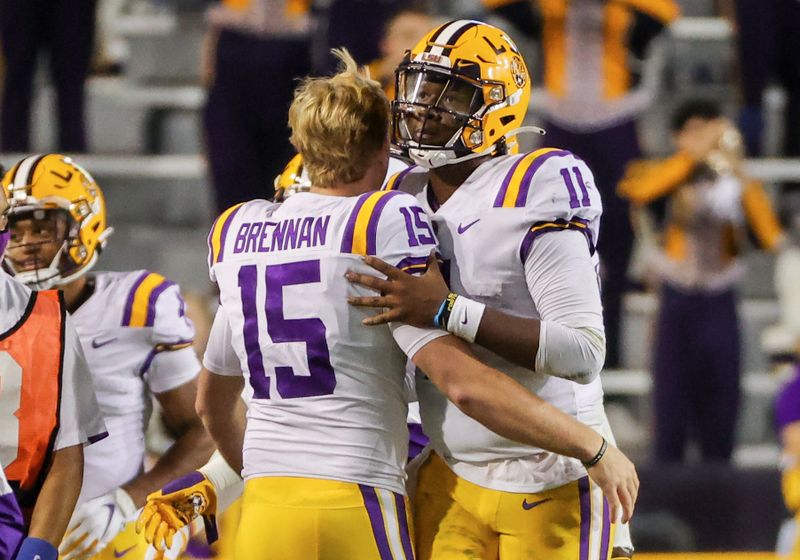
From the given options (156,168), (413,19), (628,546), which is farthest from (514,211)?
(156,168)

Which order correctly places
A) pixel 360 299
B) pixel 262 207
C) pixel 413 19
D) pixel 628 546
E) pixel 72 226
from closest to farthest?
pixel 360 299
pixel 262 207
pixel 628 546
pixel 72 226
pixel 413 19

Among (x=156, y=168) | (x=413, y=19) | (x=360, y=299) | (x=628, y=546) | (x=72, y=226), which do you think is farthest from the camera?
(x=156, y=168)

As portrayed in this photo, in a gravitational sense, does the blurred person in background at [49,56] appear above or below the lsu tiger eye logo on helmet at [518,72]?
below

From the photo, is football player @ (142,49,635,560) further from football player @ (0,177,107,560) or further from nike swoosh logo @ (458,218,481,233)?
football player @ (0,177,107,560)

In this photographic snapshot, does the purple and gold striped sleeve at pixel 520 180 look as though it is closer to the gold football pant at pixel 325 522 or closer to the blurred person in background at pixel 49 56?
the gold football pant at pixel 325 522

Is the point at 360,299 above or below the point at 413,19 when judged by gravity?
below

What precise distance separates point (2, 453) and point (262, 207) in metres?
0.64

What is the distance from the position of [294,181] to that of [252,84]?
8.99ft

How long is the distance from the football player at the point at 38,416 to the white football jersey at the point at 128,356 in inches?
25.5

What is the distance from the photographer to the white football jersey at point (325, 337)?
240cm

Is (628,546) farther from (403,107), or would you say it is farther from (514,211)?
(403,107)

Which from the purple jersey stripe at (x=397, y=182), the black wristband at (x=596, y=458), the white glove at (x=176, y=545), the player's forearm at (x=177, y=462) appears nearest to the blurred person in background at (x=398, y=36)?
the player's forearm at (x=177, y=462)

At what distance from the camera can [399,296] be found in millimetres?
2365

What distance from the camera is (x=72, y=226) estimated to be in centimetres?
324
